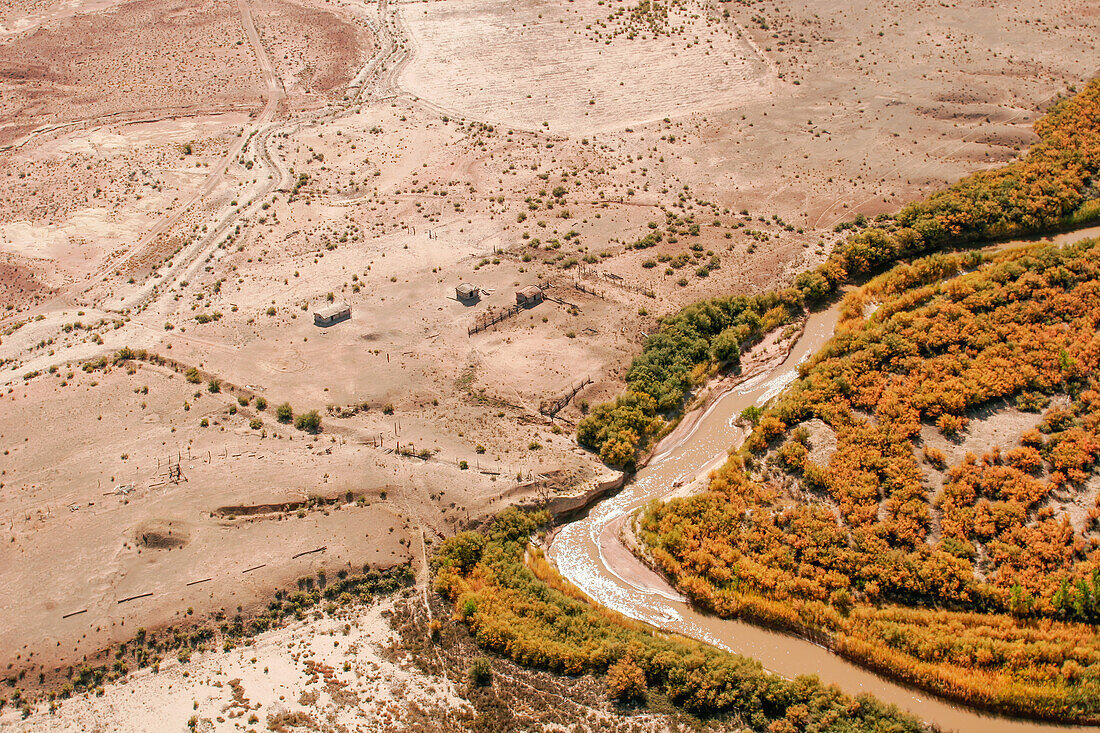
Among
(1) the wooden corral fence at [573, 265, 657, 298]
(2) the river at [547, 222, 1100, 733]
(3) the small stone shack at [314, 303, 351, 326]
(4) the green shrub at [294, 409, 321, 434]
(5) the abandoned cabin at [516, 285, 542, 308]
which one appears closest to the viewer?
(2) the river at [547, 222, 1100, 733]

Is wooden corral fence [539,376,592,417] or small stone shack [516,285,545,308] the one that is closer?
wooden corral fence [539,376,592,417]

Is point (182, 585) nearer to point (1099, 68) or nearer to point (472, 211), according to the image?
point (472, 211)

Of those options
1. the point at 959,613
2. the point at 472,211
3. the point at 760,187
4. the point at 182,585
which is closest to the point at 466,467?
the point at 182,585

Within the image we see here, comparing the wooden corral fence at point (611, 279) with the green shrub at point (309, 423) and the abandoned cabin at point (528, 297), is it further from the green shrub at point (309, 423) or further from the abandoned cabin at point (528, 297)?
the green shrub at point (309, 423)

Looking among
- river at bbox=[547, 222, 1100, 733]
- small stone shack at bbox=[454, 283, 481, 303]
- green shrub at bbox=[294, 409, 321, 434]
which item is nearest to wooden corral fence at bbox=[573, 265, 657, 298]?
small stone shack at bbox=[454, 283, 481, 303]

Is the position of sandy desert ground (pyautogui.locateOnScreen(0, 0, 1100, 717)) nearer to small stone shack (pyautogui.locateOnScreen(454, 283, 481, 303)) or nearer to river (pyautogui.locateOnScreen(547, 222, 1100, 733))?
small stone shack (pyautogui.locateOnScreen(454, 283, 481, 303))

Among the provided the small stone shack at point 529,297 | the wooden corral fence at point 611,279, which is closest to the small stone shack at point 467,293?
the small stone shack at point 529,297
